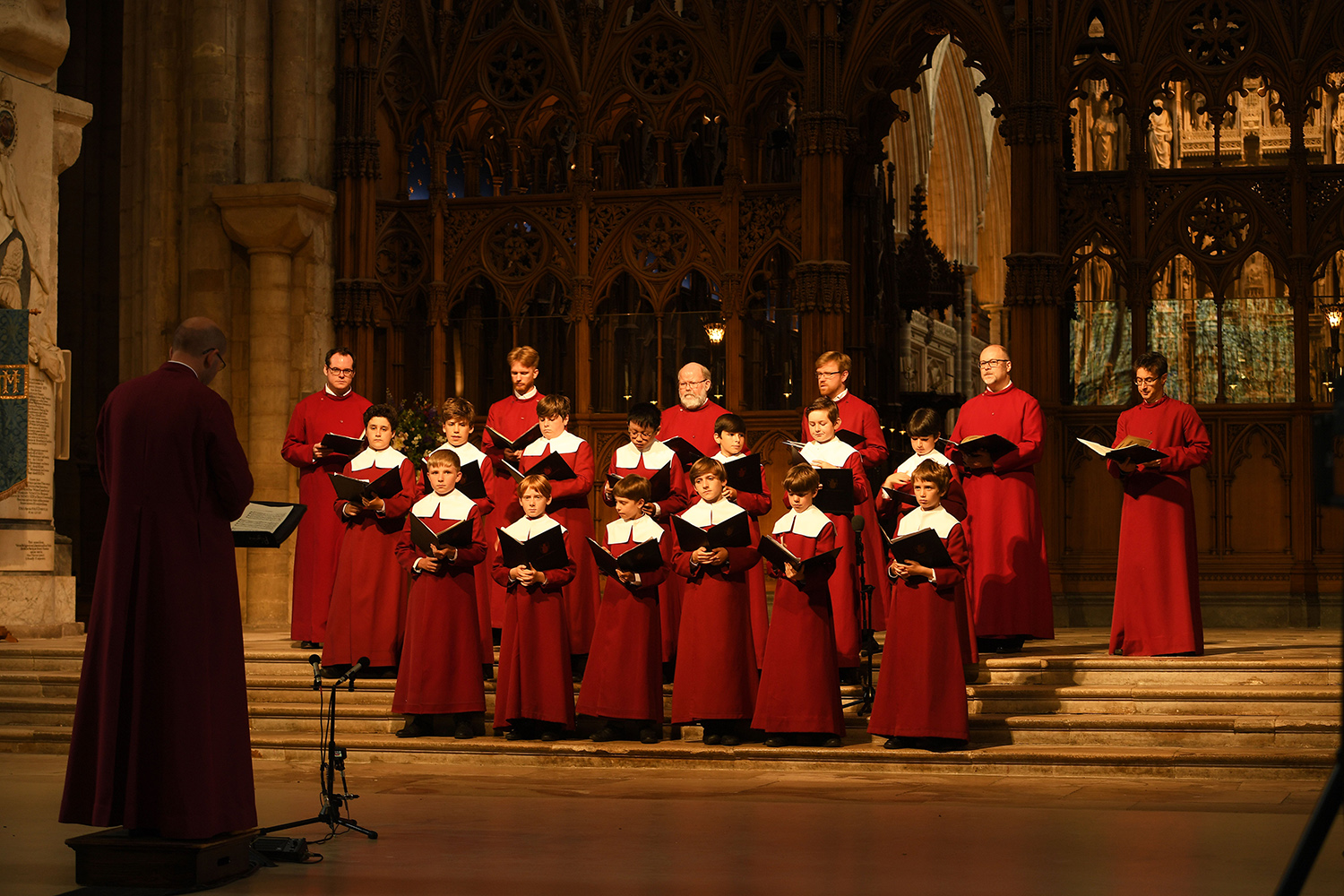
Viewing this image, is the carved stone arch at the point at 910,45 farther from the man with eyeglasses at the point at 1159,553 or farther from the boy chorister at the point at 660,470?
the boy chorister at the point at 660,470

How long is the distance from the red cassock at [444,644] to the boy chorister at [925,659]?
2318mm

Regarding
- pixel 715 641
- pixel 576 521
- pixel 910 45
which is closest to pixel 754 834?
pixel 715 641

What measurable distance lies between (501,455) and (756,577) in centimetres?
182

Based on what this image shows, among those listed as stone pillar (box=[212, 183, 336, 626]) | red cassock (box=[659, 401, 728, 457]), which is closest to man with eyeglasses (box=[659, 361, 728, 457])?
red cassock (box=[659, 401, 728, 457])

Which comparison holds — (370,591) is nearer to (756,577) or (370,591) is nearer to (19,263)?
(756,577)

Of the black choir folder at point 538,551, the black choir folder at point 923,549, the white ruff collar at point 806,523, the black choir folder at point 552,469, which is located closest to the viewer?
the black choir folder at point 923,549

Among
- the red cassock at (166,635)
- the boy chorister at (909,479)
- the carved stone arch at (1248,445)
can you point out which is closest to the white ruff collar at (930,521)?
the boy chorister at (909,479)

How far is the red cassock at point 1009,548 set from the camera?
10.3 m

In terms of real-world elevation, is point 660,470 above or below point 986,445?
below

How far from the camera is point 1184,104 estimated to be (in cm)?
1438

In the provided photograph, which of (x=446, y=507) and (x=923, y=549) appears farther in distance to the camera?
(x=446, y=507)

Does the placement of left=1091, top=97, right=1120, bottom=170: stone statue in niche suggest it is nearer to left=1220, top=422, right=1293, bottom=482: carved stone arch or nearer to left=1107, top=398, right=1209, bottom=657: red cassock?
left=1220, top=422, right=1293, bottom=482: carved stone arch

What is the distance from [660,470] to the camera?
32.2ft

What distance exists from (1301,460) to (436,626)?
746 centimetres
